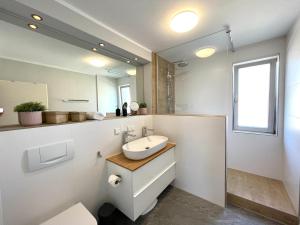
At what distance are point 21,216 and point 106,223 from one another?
71cm

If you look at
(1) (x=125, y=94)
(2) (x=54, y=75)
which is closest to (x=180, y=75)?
(1) (x=125, y=94)

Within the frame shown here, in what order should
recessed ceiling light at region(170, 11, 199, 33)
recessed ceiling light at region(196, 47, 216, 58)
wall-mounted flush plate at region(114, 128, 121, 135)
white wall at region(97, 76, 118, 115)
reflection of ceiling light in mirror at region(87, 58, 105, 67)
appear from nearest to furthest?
recessed ceiling light at region(170, 11, 199, 33) < wall-mounted flush plate at region(114, 128, 121, 135) < reflection of ceiling light in mirror at region(87, 58, 105, 67) < white wall at region(97, 76, 118, 115) < recessed ceiling light at region(196, 47, 216, 58)

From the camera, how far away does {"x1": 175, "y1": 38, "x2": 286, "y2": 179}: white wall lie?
1.98 m

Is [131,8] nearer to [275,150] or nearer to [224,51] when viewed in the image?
[224,51]

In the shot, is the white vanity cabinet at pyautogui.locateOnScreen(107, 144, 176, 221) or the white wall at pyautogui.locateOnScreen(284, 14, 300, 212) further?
the white wall at pyautogui.locateOnScreen(284, 14, 300, 212)

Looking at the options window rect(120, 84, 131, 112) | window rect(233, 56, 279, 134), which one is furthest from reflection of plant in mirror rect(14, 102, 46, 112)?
window rect(233, 56, 279, 134)

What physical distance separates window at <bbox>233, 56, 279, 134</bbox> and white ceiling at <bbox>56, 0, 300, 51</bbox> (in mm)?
469

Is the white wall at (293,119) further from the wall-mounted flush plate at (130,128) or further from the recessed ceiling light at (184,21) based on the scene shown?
the wall-mounted flush plate at (130,128)

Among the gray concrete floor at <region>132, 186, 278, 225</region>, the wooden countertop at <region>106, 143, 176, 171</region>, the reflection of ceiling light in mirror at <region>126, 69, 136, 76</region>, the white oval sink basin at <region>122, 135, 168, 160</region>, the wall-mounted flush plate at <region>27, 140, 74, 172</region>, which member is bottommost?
the gray concrete floor at <region>132, 186, 278, 225</region>

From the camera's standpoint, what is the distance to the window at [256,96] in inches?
80.2

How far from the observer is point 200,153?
5.95ft

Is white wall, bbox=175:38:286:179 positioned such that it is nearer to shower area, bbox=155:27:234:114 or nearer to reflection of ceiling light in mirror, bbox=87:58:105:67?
shower area, bbox=155:27:234:114

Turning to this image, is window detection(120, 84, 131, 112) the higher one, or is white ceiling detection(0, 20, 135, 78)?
white ceiling detection(0, 20, 135, 78)

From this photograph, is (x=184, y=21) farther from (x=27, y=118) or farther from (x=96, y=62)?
(x=27, y=118)
